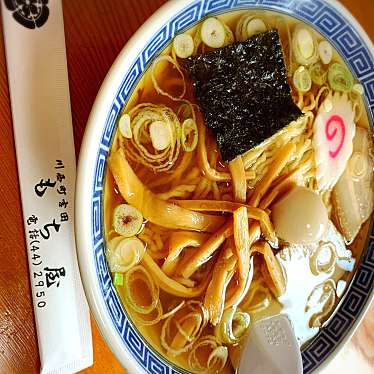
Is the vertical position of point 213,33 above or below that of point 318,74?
above

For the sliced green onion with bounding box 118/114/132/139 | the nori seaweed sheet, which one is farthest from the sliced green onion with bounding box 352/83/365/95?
the sliced green onion with bounding box 118/114/132/139

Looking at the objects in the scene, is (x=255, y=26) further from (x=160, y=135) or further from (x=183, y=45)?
(x=160, y=135)

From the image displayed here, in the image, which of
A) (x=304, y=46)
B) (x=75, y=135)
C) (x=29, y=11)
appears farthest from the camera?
(x=304, y=46)

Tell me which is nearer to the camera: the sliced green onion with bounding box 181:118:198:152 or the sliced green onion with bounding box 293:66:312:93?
the sliced green onion with bounding box 181:118:198:152

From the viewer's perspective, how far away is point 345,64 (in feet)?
4.45

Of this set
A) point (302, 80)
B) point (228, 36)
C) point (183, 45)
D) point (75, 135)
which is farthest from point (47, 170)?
point (302, 80)

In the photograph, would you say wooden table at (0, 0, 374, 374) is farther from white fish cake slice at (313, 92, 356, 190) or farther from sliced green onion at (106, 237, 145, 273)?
white fish cake slice at (313, 92, 356, 190)

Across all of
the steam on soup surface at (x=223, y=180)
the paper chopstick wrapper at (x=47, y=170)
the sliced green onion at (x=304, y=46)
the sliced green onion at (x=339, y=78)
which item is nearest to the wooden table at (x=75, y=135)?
the paper chopstick wrapper at (x=47, y=170)

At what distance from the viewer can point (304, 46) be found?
1290 mm

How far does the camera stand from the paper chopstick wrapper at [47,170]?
3.44ft

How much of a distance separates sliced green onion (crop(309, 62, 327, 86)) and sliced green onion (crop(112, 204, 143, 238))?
0.56m

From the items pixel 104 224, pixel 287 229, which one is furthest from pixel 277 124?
pixel 104 224

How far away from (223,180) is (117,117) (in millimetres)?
298

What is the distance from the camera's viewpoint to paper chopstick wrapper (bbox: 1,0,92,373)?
1048 millimetres
